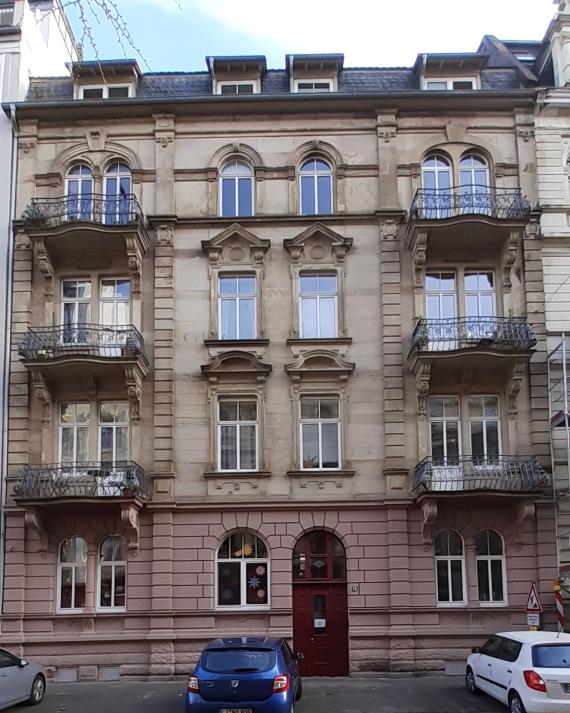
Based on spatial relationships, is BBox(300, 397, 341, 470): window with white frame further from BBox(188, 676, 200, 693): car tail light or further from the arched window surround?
BBox(188, 676, 200, 693): car tail light

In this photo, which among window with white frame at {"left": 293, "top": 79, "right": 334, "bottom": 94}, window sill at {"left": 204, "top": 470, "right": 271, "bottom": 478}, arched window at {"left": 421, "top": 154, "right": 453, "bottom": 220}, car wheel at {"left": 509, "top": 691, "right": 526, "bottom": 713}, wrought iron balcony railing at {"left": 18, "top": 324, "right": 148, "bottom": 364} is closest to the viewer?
car wheel at {"left": 509, "top": 691, "right": 526, "bottom": 713}

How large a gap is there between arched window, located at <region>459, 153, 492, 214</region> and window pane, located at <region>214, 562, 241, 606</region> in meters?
11.4

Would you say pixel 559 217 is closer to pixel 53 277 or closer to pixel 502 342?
pixel 502 342

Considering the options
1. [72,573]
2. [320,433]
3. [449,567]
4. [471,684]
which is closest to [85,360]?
[72,573]

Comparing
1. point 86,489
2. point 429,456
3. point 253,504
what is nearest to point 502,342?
point 429,456

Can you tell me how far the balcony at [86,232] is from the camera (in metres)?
23.5

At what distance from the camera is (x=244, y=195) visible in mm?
25219

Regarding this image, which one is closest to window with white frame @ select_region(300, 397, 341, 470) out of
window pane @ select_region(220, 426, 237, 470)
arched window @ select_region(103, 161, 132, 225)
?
window pane @ select_region(220, 426, 237, 470)

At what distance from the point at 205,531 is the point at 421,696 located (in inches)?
268

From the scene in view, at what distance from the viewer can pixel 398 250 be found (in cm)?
2439

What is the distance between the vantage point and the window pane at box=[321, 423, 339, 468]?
2347 centimetres

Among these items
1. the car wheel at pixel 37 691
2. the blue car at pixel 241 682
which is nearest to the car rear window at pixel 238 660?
the blue car at pixel 241 682

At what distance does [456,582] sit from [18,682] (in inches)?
429

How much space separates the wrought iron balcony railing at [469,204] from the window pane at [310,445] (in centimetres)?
624
